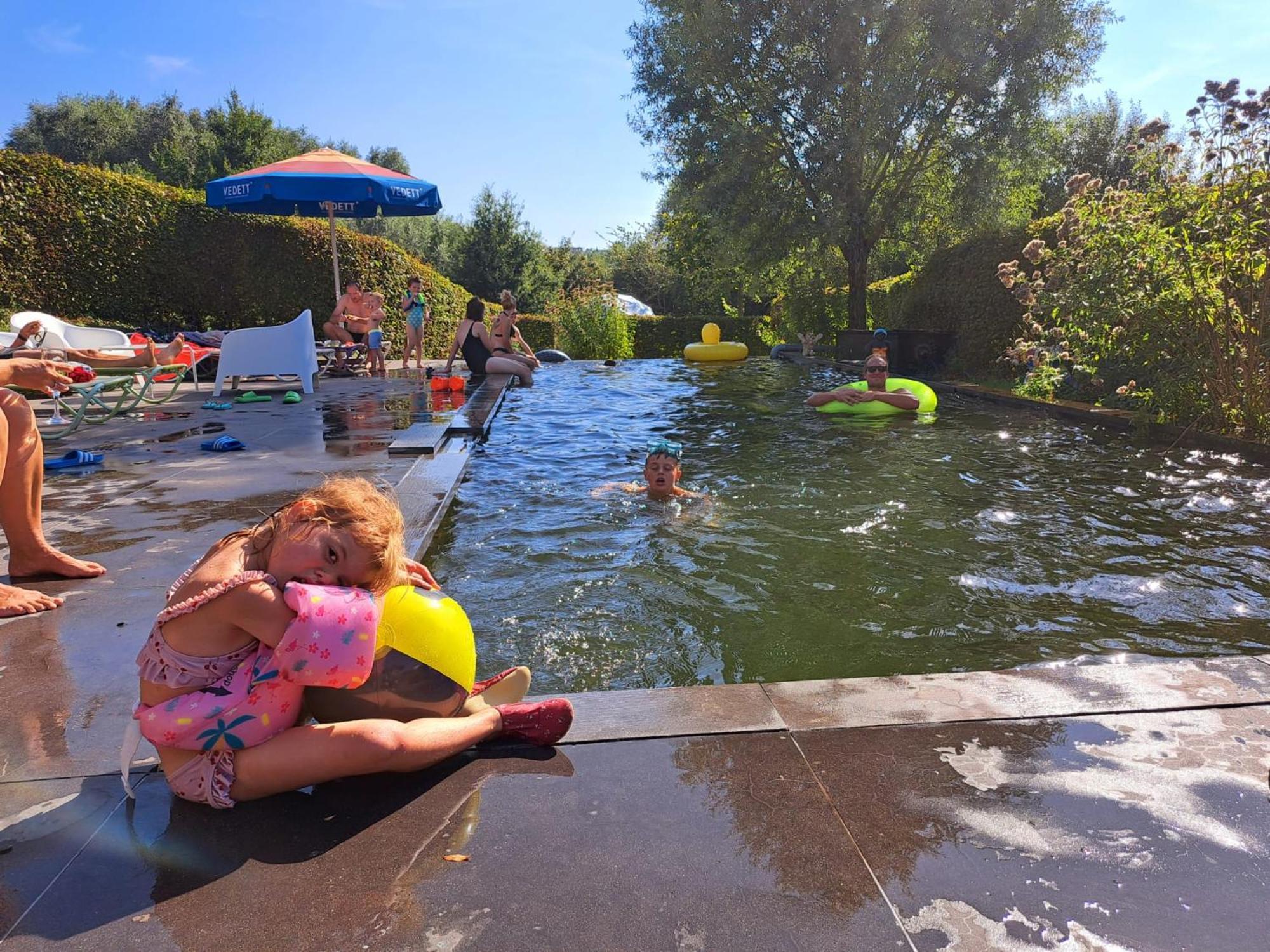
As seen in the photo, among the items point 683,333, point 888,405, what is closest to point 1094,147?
point 683,333

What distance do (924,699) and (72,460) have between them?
745 centimetres

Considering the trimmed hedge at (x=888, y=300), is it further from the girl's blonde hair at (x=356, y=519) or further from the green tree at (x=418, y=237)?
the green tree at (x=418, y=237)

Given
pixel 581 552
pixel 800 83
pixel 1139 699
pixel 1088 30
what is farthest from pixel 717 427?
pixel 1088 30

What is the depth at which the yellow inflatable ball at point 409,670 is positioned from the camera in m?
2.67

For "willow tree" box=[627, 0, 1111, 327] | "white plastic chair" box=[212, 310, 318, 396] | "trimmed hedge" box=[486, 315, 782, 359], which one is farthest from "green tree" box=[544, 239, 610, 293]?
"white plastic chair" box=[212, 310, 318, 396]

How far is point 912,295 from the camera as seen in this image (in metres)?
17.6

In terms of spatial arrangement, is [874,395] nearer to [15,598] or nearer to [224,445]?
Answer: [224,445]

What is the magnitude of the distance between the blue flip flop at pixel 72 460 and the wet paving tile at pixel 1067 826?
23.5 feet

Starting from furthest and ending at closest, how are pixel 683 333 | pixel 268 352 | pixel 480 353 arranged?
pixel 683 333 → pixel 480 353 → pixel 268 352

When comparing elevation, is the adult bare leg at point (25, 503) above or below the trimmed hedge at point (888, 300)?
below

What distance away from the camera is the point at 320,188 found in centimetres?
1373

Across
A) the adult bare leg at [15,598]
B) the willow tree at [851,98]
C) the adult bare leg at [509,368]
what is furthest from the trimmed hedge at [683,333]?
the adult bare leg at [15,598]

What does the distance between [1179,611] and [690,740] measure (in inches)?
135

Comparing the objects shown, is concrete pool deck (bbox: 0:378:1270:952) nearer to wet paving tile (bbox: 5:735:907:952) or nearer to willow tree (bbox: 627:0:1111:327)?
wet paving tile (bbox: 5:735:907:952)
